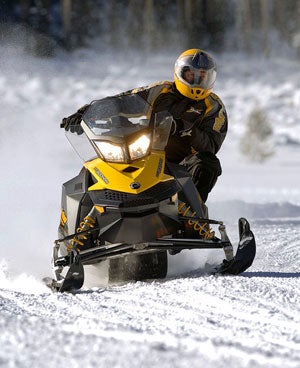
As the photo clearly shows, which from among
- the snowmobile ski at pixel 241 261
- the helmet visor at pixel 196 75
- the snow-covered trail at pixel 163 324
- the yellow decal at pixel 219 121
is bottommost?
the snow-covered trail at pixel 163 324

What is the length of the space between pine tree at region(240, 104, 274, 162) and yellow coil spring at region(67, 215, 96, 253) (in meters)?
33.0

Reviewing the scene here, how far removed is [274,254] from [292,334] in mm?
3655

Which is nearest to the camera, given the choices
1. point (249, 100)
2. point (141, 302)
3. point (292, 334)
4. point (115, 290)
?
point (292, 334)

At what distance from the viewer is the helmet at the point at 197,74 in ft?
20.4

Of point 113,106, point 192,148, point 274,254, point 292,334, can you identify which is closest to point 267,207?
point 274,254

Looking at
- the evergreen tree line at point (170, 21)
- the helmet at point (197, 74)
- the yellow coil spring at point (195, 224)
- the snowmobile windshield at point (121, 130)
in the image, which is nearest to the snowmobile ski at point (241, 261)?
the yellow coil spring at point (195, 224)

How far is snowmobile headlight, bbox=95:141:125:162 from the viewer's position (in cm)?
524

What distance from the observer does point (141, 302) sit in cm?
444

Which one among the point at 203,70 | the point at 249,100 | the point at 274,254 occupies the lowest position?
the point at 274,254

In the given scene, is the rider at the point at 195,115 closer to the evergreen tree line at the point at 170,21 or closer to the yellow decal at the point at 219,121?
the yellow decal at the point at 219,121

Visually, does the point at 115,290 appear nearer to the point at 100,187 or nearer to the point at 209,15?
the point at 100,187

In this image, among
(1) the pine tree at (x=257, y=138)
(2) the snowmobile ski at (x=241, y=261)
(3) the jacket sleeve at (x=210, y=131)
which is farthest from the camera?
(1) the pine tree at (x=257, y=138)

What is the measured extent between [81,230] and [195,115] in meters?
1.56

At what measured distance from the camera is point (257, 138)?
125ft
